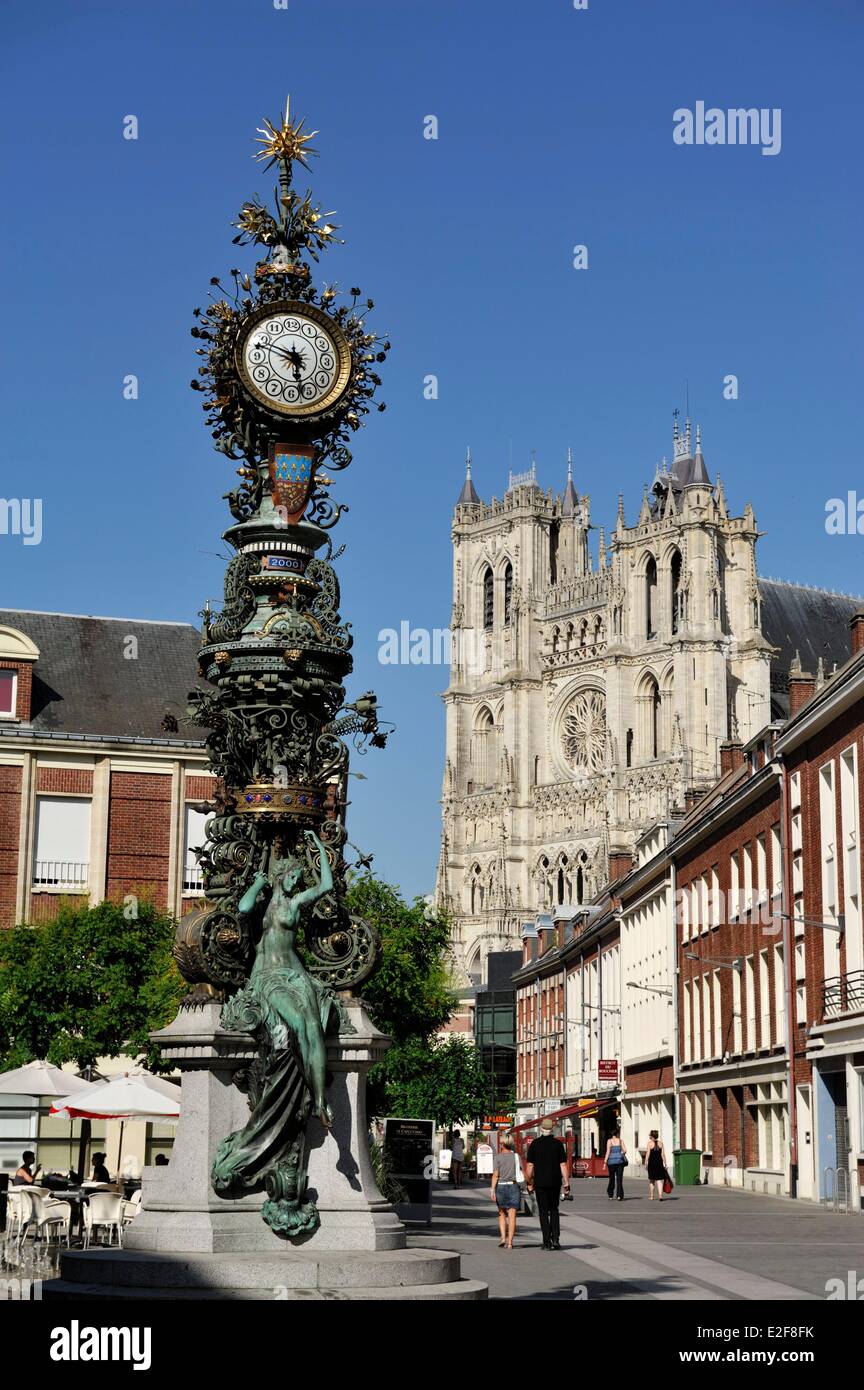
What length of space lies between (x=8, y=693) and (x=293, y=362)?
3287cm

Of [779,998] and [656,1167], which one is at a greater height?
[779,998]

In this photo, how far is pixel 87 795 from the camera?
152ft

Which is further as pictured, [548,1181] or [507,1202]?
[507,1202]

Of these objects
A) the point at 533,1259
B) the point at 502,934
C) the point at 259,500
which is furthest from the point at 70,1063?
the point at 502,934

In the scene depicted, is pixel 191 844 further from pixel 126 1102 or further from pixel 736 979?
pixel 126 1102

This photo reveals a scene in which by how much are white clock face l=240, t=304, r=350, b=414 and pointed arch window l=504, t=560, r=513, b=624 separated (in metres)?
140

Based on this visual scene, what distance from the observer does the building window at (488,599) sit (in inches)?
6275

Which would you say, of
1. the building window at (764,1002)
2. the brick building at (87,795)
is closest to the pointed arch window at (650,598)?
the brick building at (87,795)

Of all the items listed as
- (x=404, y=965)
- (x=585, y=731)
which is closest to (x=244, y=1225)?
(x=404, y=965)

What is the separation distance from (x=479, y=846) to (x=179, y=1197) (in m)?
138

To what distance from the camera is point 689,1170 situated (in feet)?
167

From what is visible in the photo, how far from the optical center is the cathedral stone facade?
136375mm

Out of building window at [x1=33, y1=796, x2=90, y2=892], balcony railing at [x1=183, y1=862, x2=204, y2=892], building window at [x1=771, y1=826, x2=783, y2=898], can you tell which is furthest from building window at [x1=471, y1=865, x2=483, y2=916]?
building window at [x1=771, y1=826, x2=783, y2=898]
